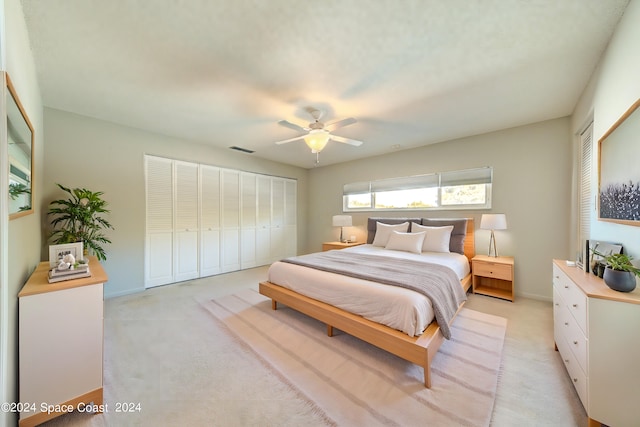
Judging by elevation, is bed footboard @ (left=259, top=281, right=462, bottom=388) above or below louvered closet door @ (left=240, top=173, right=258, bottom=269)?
below

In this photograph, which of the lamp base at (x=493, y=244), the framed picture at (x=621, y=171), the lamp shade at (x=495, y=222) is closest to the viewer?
the framed picture at (x=621, y=171)

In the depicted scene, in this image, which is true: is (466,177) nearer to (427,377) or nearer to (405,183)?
(405,183)

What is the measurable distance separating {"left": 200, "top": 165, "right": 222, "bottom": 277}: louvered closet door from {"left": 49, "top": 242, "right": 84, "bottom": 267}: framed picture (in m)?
2.48

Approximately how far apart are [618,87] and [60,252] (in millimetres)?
4327

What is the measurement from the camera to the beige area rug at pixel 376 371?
57.5 inches

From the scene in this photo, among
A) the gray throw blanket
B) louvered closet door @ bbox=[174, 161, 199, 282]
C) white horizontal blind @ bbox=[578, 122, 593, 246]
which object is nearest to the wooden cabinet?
the gray throw blanket

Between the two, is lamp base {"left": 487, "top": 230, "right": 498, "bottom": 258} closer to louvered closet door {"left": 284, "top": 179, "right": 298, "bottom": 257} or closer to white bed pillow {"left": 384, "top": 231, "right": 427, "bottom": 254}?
white bed pillow {"left": 384, "top": 231, "right": 427, "bottom": 254}

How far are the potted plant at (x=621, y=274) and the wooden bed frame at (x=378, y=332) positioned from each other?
1071mm

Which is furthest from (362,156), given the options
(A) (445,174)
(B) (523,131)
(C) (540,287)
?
(C) (540,287)

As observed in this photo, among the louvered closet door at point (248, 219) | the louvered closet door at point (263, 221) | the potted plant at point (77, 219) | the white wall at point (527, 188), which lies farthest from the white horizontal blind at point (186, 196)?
the white wall at point (527, 188)

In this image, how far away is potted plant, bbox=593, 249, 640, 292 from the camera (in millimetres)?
1311

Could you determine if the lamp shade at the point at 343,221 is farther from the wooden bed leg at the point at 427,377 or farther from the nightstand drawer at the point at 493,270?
the wooden bed leg at the point at 427,377

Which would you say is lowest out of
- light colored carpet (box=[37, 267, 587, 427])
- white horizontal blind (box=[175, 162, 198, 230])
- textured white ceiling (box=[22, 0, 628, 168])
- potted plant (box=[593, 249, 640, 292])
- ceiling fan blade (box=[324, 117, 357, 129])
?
light colored carpet (box=[37, 267, 587, 427])

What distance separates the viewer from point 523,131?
3410 millimetres
